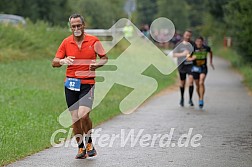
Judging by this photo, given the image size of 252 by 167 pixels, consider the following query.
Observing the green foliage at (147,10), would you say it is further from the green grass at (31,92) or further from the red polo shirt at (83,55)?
the red polo shirt at (83,55)

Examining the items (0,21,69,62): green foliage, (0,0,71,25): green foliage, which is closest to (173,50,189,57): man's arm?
(0,21,69,62): green foliage

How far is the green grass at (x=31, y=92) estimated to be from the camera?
474 inches

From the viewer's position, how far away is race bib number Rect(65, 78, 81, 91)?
10.3m

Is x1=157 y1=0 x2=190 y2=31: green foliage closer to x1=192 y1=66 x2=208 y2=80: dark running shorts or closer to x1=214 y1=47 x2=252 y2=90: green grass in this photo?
x1=214 y1=47 x2=252 y2=90: green grass

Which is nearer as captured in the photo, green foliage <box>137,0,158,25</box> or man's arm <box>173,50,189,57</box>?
man's arm <box>173,50,189,57</box>

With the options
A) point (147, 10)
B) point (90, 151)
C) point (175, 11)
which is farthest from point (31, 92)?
point (147, 10)

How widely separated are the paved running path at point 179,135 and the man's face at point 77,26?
1.80 metres

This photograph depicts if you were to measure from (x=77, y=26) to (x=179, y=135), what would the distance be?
390 centimetres

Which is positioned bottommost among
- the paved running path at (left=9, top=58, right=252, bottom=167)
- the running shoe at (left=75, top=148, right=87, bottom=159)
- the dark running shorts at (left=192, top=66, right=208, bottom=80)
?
the paved running path at (left=9, top=58, right=252, bottom=167)

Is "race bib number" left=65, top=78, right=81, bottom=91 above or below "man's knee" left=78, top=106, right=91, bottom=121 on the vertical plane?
above

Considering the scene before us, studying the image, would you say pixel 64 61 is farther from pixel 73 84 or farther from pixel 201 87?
pixel 201 87

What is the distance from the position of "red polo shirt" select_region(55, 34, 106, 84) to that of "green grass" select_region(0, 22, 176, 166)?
1.47 meters

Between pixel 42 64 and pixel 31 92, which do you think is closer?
pixel 31 92

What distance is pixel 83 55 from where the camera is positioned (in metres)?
10.3
